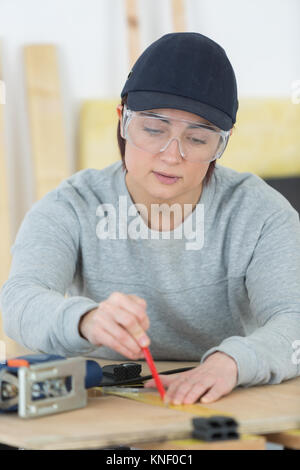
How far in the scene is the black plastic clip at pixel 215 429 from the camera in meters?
0.88

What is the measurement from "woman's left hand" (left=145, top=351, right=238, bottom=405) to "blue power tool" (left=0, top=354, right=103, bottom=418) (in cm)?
15

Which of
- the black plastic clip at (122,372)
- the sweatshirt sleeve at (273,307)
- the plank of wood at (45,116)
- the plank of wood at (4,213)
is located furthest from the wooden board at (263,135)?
the black plastic clip at (122,372)

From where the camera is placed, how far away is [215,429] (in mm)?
883

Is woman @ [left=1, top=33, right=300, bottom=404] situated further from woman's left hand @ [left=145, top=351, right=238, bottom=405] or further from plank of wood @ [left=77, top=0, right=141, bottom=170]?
plank of wood @ [left=77, top=0, right=141, bottom=170]

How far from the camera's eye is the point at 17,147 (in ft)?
9.71

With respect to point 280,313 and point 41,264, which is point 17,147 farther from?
point 280,313

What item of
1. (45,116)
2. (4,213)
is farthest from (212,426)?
(45,116)

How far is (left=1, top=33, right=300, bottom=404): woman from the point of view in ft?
3.82

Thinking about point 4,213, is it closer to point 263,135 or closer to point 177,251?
point 263,135

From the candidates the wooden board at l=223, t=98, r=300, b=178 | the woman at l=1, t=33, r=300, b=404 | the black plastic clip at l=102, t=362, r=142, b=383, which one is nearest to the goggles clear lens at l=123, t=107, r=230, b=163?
the woman at l=1, t=33, r=300, b=404

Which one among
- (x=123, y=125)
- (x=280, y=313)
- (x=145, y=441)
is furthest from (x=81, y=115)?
(x=145, y=441)

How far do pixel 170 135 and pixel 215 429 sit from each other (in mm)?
665

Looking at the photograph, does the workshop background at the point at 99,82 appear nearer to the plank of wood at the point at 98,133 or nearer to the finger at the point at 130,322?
the plank of wood at the point at 98,133

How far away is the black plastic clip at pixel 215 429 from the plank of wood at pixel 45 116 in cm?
212
